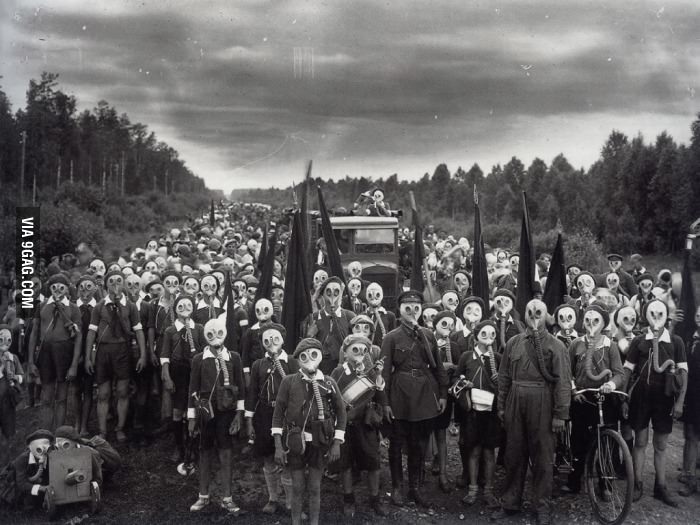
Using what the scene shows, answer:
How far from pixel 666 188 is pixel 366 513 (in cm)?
2863

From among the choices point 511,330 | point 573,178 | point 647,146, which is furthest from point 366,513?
point 573,178

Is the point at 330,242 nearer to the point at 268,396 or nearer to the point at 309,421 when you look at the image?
the point at 268,396

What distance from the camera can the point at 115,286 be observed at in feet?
25.4

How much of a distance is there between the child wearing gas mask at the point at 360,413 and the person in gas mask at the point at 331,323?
3.42 ft

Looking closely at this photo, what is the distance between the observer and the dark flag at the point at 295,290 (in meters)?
6.82

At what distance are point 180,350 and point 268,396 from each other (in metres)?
1.61

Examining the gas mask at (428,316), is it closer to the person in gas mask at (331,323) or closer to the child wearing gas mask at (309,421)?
the person in gas mask at (331,323)

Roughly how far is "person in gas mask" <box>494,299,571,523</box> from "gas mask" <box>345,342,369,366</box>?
1457 millimetres

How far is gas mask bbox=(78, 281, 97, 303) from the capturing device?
802cm

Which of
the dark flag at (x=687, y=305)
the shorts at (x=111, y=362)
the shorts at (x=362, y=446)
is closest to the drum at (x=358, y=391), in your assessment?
the shorts at (x=362, y=446)

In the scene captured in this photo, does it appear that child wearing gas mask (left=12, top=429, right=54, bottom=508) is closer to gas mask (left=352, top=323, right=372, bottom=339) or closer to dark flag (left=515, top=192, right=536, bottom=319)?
gas mask (left=352, top=323, right=372, bottom=339)

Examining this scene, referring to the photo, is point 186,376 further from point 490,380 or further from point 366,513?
point 490,380

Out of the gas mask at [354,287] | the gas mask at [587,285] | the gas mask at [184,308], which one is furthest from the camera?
the gas mask at [354,287]

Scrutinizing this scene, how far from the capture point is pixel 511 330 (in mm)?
7484
